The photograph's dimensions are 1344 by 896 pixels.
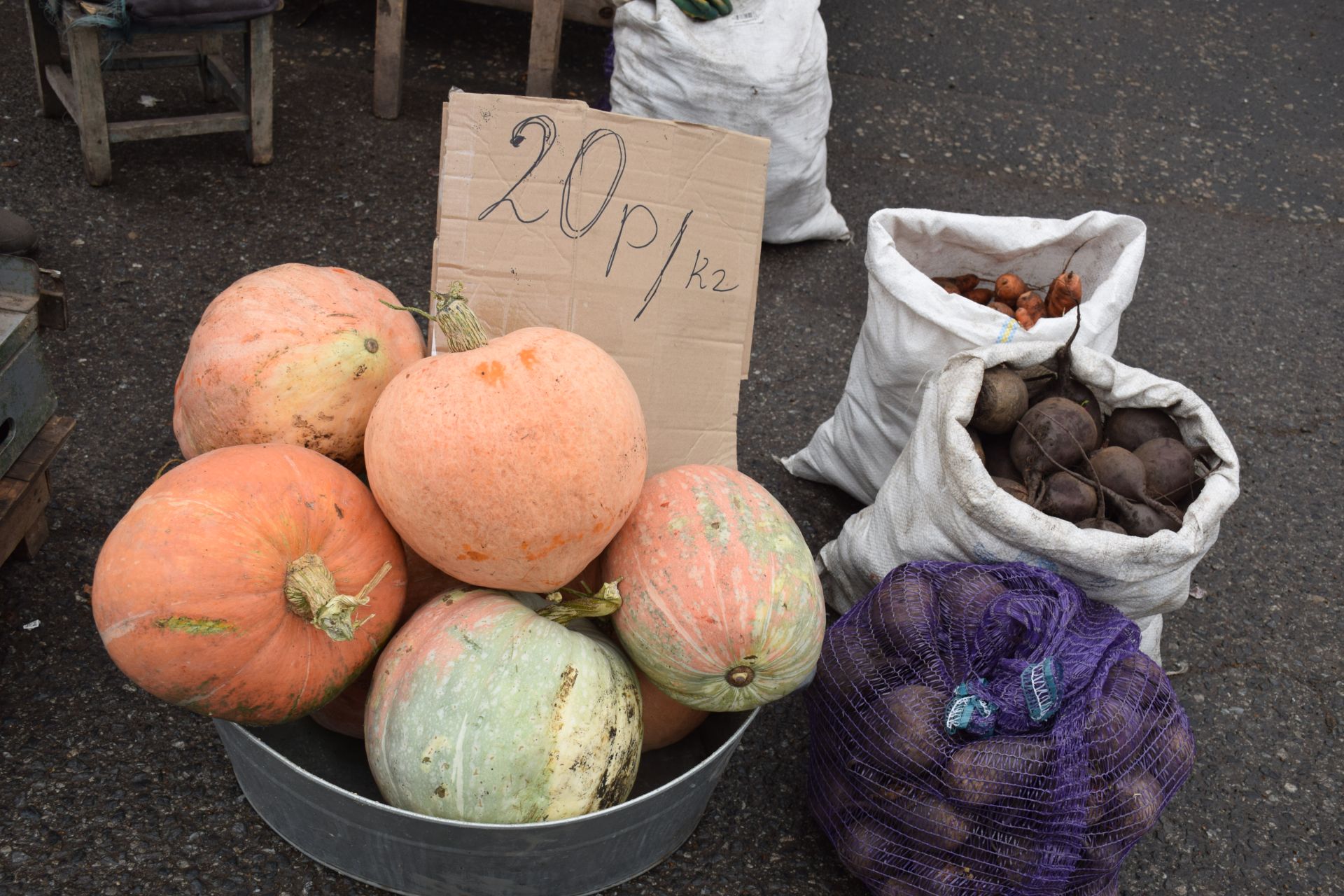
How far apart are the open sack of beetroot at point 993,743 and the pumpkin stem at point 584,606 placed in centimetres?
55

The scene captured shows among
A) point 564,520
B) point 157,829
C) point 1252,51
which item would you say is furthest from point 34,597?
point 1252,51

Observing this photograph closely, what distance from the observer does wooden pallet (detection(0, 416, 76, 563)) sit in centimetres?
210

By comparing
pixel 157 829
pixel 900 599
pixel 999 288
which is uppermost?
pixel 999 288

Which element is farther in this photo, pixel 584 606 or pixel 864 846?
pixel 864 846

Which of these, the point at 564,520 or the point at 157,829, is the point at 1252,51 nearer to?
the point at 564,520

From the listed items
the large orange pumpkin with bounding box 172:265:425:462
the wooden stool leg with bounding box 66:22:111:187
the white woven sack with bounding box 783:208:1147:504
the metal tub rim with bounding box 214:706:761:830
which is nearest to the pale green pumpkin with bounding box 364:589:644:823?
the metal tub rim with bounding box 214:706:761:830

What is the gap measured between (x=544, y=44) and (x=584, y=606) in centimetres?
292

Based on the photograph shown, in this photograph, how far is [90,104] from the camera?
130 inches

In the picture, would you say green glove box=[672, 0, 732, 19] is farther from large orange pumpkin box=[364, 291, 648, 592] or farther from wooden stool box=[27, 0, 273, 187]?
large orange pumpkin box=[364, 291, 648, 592]

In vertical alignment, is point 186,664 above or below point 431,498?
below

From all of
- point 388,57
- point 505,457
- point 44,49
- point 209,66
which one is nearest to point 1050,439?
point 505,457

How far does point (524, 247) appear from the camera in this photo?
2.05 meters

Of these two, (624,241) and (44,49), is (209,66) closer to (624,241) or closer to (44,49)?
(44,49)

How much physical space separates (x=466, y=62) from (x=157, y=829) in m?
3.52
